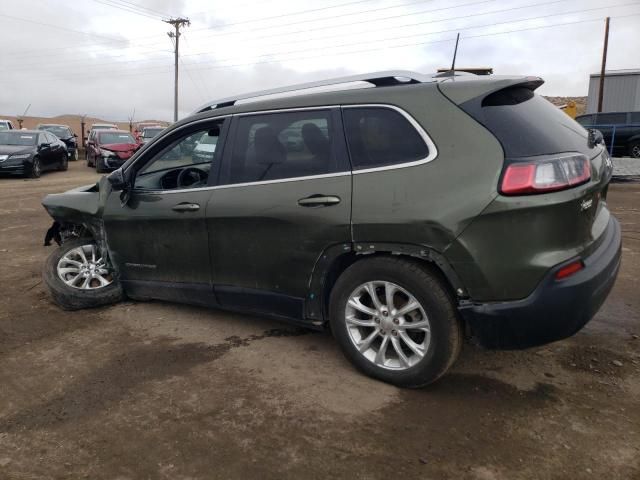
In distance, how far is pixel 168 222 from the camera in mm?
3889

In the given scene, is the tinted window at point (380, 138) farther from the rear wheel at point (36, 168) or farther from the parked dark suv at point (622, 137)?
the rear wheel at point (36, 168)

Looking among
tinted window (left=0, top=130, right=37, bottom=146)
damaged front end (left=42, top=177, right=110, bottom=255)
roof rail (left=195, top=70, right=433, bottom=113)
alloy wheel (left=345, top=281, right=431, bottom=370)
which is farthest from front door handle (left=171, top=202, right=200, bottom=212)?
tinted window (left=0, top=130, right=37, bottom=146)

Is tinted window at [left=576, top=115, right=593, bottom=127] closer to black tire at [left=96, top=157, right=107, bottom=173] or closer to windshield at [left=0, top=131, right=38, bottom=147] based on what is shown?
black tire at [left=96, top=157, right=107, bottom=173]

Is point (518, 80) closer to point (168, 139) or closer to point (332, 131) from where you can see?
point (332, 131)

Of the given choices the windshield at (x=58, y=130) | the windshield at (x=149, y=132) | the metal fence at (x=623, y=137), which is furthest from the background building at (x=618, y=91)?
the windshield at (x=58, y=130)

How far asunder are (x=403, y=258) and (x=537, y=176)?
0.83m

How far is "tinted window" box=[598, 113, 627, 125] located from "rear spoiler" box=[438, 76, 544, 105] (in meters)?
17.0

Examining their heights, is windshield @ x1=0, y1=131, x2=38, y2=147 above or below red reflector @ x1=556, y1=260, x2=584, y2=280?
above

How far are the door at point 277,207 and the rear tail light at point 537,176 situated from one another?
0.90 m

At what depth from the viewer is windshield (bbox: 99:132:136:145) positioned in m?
19.5

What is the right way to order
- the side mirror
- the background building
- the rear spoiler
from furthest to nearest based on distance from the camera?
1. the background building
2. the side mirror
3. the rear spoiler

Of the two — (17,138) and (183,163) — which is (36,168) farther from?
(183,163)

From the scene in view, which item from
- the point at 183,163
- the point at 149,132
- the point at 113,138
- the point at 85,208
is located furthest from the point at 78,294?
the point at 149,132

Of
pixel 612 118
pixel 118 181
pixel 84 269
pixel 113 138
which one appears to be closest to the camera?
pixel 118 181
